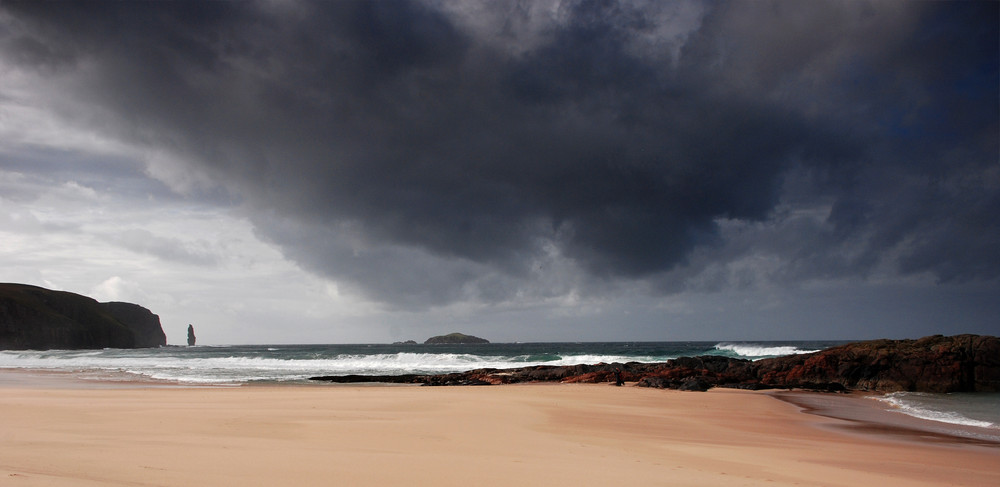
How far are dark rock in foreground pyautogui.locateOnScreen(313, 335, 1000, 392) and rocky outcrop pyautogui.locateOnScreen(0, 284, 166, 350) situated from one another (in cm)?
9318

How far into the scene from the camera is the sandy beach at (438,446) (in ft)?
17.5

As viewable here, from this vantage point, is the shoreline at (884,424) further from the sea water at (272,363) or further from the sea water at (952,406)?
the sea water at (272,363)

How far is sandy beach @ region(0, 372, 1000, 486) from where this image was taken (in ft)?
17.5

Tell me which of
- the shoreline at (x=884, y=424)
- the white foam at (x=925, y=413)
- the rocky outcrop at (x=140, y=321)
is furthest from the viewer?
the rocky outcrop at (x=140, y=321)

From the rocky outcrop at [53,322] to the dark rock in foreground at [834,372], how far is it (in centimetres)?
9318

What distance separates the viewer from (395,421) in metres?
10.2

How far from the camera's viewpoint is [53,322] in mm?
93938

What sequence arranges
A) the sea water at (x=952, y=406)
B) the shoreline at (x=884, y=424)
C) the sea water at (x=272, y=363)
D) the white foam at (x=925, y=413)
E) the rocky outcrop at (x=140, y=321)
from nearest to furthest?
1. the shoreline at (x=884, y=424)
2. the white foam at (x=925, y=413)
3. the sea water at (x=952, y=406)
4. the sea water at (x=272, y=363)
5. the rocky outcrop at (x=140, y=321)

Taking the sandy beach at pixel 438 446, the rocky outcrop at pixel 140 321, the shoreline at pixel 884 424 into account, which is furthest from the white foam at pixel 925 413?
the rocky outcrop at pixel 140 321

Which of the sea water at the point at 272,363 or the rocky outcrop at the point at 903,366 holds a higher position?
the rocky outcrop at the point at 903,366

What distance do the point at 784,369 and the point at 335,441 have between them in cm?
2500

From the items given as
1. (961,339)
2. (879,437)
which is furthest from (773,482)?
(961,339)

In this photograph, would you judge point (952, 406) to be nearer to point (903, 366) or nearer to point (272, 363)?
point (903, 366)

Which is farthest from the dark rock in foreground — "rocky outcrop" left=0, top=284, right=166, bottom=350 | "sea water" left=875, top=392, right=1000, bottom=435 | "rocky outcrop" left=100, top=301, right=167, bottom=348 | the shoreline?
"rocky outcrop" left=100, top=301, right=167, bottom=348
